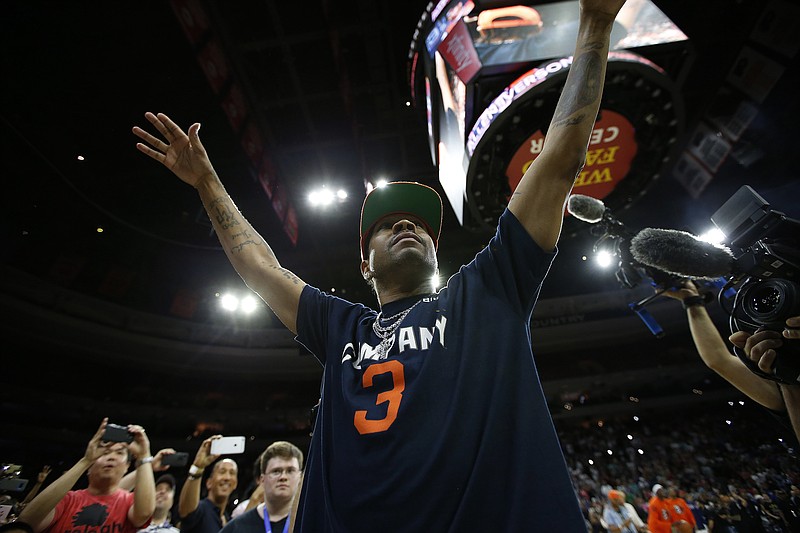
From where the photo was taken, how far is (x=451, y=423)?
3.03 feet

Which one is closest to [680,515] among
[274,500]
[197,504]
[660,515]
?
[660,515]

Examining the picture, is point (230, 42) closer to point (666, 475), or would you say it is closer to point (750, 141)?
point (750, 141)

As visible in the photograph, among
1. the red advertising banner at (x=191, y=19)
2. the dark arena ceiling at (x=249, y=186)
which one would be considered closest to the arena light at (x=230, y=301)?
the dark arena ceiling at (x=249, y=186)

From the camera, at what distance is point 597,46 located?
119 centimetres

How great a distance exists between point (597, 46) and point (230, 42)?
26.0ft

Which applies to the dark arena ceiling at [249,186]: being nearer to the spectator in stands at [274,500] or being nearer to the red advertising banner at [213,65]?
the red advertising banner at [213,65]

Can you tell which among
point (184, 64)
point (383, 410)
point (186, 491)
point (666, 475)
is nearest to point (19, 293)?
point (184, 64)

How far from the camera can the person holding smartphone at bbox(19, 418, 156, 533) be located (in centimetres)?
280

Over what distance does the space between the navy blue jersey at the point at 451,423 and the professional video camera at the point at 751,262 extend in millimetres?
1250

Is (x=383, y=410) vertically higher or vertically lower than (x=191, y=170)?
lower

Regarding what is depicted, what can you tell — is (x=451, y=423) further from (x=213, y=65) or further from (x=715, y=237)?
(x=715, y=237)

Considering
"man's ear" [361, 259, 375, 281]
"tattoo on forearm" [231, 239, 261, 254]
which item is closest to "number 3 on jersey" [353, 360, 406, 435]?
"man's ear" [361, 259, 375, 281]

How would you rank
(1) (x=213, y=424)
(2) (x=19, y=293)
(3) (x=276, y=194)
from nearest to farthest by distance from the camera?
(3) (x=276, y=194) → (2) (x=19, y=293) → (1) (x=213, y=424)

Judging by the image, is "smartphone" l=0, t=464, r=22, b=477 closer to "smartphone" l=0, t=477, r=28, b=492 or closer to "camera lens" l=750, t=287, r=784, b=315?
"smartphone" l=0, t=477, r=28, b=492
